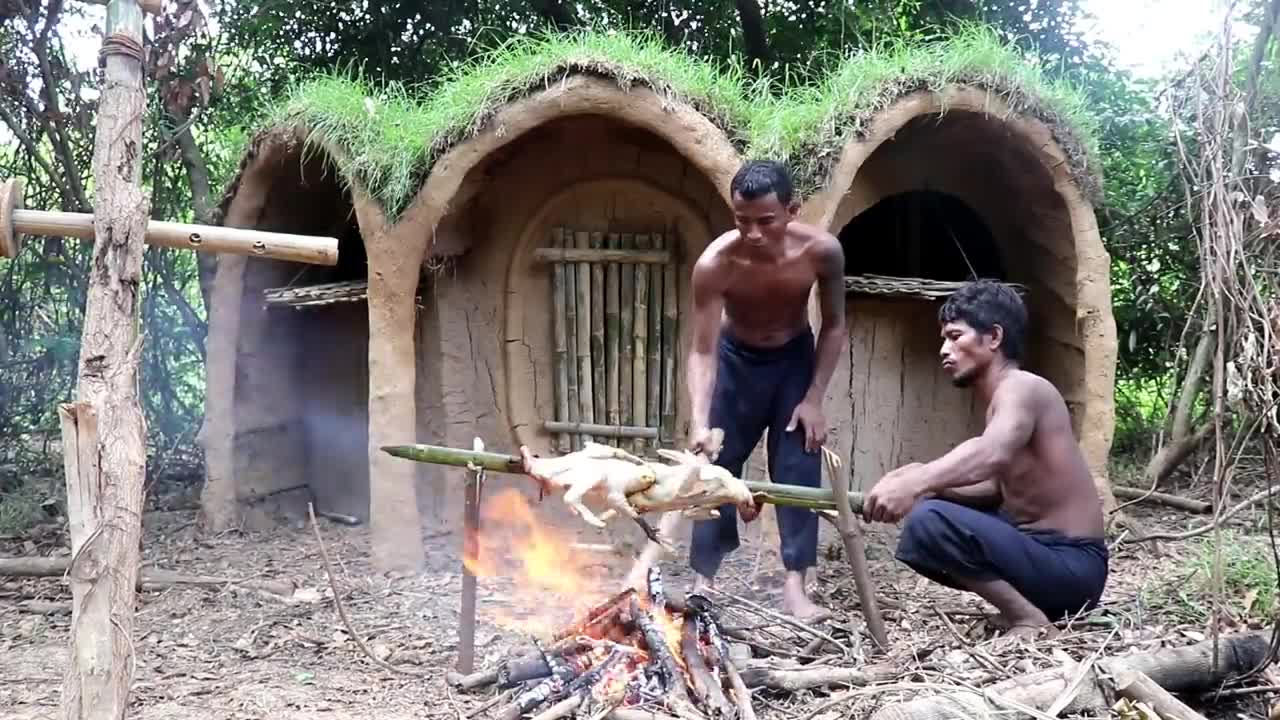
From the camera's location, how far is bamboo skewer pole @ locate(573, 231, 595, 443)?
6.39 meters

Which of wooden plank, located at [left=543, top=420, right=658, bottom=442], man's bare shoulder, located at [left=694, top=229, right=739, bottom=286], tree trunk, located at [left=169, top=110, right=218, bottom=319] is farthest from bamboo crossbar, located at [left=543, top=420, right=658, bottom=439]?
tree trunk, located at [left=169, top=110, right=218, bottom=319]

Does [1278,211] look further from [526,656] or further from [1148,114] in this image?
[1148,114]

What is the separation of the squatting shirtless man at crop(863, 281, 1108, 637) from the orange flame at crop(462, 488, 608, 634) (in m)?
2.12

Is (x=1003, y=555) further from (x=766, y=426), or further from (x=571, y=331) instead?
(x=571, y=331)

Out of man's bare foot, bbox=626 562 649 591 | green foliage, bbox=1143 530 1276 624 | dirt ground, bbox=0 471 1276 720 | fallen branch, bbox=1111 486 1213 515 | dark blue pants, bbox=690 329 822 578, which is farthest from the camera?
fallen branch, bbox=1111 486 1213 515

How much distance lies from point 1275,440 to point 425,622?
3.51m

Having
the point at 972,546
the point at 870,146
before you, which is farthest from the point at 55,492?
the point at 972,546

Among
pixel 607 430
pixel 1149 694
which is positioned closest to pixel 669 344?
pixel 607 430

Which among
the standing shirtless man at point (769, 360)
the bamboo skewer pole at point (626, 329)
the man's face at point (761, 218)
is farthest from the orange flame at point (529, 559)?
the man's face at point (761, 218)

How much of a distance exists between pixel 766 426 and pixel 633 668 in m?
1.54

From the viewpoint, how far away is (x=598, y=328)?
6402mm

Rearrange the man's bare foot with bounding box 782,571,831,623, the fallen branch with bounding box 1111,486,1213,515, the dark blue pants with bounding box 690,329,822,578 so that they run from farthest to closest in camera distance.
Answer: the fallen branch with bounding box 1111,486,1213,515, the dark blue pants with bounding box 690,329,822,578, the man's bare foot with bounding box 782,571,831,623

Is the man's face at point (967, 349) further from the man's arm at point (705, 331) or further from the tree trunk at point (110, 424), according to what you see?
the tree trunk at point (110, 424)

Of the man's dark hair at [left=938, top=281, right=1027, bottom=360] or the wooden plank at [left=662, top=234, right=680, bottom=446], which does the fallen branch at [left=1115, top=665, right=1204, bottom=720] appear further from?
the wooden plank at [left=662, top=234, right=680, bottom=446]
